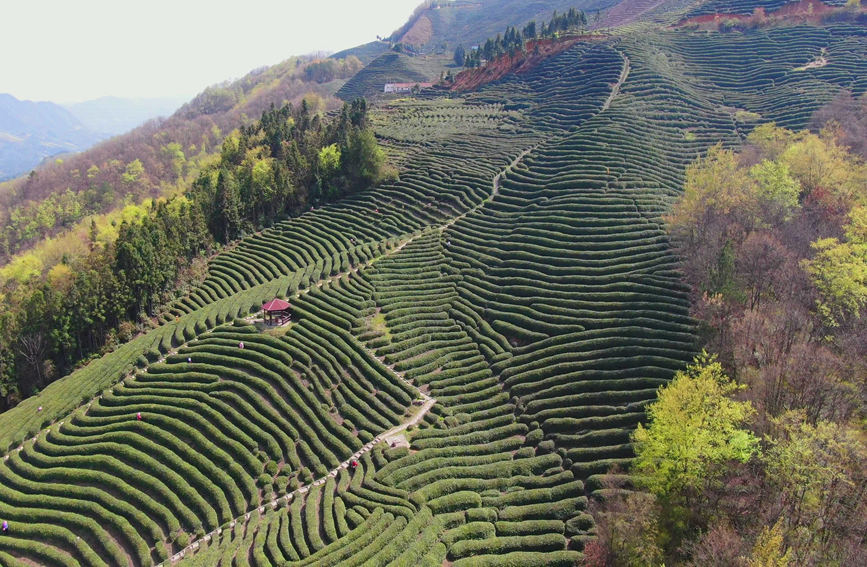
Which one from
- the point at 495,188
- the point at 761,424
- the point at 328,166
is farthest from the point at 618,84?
the point at 761,424

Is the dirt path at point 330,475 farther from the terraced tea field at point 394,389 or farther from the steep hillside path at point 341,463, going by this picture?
the terraced tea field at point 394,389

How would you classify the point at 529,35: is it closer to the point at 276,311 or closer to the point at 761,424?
the point at 276,311

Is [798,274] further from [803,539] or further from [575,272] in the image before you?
[803,539]

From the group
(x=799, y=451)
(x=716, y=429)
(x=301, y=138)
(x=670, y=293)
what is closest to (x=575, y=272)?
(x=670, y=293)

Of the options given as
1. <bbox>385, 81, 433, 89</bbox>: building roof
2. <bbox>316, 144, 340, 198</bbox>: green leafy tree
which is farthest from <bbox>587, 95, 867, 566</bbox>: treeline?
<bbox>385, 81, 433, 89</bbox>: building roof

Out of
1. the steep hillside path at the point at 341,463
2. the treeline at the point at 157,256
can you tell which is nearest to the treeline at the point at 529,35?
the treeline at the point at 157,256

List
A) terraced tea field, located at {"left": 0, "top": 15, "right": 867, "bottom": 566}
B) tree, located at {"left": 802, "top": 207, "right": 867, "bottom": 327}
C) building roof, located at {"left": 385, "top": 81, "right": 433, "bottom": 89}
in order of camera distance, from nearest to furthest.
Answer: terraced tea field, located at {"left": 0, "top": 15, "right": 867, "bottom": 566} < tree, located at {"left": 802, "top": 207, "right": 867, "bottom": 327} < building roof, located at {"left": 385, "top": 81, "right": 433, "bottom": 89}

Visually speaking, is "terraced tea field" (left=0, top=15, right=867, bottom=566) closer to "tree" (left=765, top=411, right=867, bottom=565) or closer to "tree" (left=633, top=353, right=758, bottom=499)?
"tree" (left=633, top=353, right=758, bottom=499)
